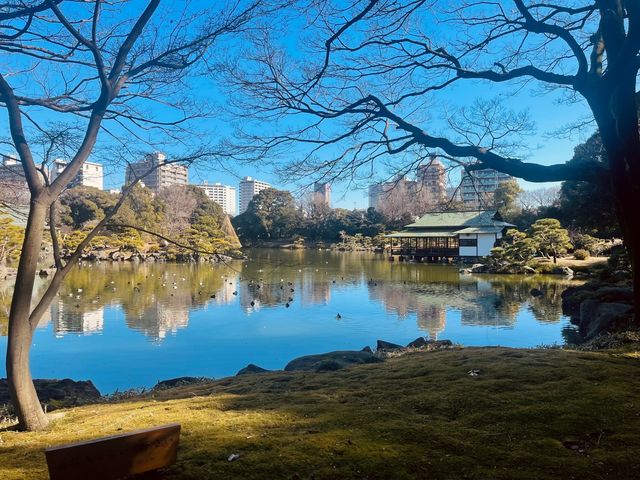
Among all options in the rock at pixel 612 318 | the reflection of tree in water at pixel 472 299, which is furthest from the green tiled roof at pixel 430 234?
the rock at pixel 612 318

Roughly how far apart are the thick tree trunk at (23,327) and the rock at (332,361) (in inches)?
124

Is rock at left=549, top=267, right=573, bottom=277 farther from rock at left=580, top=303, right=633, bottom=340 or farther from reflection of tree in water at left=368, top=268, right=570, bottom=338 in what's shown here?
rock at left=580, top=303, right=633, bottom=340

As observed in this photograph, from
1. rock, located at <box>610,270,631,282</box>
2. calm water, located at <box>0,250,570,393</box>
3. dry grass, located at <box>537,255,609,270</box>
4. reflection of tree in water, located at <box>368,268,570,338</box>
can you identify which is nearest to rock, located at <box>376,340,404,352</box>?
calm water, located at <box>0,250,570,393</box>

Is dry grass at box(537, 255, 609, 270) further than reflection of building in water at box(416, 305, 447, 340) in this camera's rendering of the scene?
Yes

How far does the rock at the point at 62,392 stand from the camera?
5248mm

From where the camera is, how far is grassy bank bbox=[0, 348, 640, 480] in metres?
2.09

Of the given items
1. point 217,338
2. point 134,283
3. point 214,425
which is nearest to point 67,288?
point 134,283

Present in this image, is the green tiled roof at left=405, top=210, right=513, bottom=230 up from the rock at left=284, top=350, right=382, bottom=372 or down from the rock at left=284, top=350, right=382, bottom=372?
up

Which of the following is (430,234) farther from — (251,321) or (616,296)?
(616,296)

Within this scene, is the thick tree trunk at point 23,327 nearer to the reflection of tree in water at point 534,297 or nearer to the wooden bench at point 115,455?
the wooden bench at point 115,455

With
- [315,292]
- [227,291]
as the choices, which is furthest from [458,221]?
[227,291]

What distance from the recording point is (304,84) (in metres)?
5.41

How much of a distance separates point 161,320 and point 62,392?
21.1ft

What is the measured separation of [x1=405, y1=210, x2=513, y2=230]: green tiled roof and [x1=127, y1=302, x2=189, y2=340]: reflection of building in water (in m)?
22.6
